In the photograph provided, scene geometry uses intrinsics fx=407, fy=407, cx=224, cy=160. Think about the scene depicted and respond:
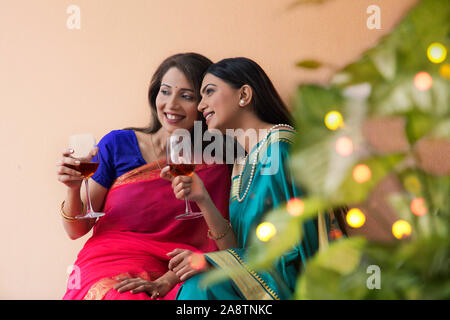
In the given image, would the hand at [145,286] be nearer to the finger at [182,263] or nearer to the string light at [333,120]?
the finger at [182,263]

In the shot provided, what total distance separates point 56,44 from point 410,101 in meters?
1.69

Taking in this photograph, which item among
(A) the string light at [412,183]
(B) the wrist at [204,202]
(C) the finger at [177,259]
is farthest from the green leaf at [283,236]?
(B) the wrist at [204,202]

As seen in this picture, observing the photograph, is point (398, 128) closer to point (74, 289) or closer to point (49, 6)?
point (74, 289)

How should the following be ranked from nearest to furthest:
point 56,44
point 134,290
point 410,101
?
point 410,101
point 134,290
point 56,44

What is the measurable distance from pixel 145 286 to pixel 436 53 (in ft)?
3.50

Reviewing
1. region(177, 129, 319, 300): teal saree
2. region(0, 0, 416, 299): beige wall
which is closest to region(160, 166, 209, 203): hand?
region(177, 129, 319, 300): teal saree

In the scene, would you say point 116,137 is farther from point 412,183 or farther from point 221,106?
point 412,183

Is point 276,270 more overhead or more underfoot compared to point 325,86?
more underfoot

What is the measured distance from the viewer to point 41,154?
69.1 inches

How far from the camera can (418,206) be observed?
0.42m

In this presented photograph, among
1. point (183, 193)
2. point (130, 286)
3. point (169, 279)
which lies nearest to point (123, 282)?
point (130, 286)

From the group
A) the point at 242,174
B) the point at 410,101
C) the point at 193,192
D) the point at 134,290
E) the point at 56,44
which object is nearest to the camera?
the point at 410,101

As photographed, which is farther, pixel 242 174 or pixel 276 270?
pixel 242 174

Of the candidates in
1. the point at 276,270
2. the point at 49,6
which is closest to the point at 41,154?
the point at 49,6
